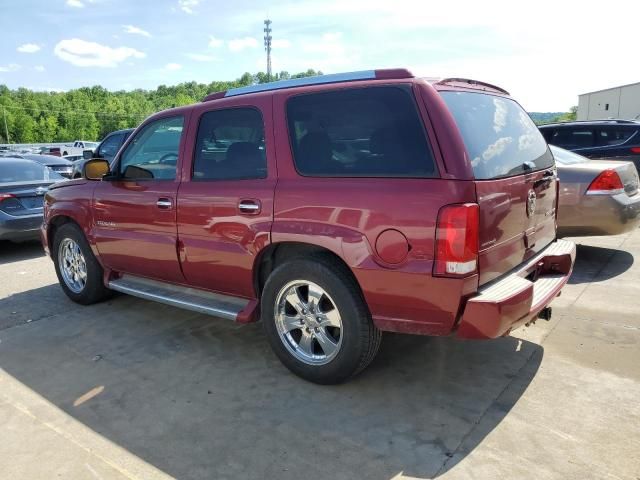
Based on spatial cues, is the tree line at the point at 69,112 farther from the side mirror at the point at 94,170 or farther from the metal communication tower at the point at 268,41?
the side mirror at the point at 94,170

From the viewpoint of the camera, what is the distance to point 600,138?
8.31 m

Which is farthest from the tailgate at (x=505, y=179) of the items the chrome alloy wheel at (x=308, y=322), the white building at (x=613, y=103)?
the white building at (x=613, y=103)

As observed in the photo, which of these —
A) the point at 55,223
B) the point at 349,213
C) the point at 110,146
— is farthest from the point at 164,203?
the point at 110,146

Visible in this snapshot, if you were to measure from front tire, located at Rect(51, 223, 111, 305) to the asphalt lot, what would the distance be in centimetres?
53

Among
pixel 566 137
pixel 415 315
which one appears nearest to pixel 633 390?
pixel 415 315

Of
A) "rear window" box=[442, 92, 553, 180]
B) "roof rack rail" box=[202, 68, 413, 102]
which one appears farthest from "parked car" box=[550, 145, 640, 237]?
"roof rack rail" box=[202, 68, 413, 102]

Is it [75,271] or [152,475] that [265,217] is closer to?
[152,475]

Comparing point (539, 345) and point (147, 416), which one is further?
point (539, 345)

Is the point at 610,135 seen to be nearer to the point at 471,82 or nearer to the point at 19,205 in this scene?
the point at 471,82

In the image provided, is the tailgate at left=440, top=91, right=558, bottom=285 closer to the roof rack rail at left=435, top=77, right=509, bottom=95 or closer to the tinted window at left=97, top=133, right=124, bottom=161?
the roof rack rail at left=435, top=77, right=509, bottom=95

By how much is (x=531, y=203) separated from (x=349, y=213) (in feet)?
4.09

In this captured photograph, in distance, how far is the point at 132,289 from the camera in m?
4.56

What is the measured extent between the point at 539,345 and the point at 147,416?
285 centimetres

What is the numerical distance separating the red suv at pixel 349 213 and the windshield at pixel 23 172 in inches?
196
